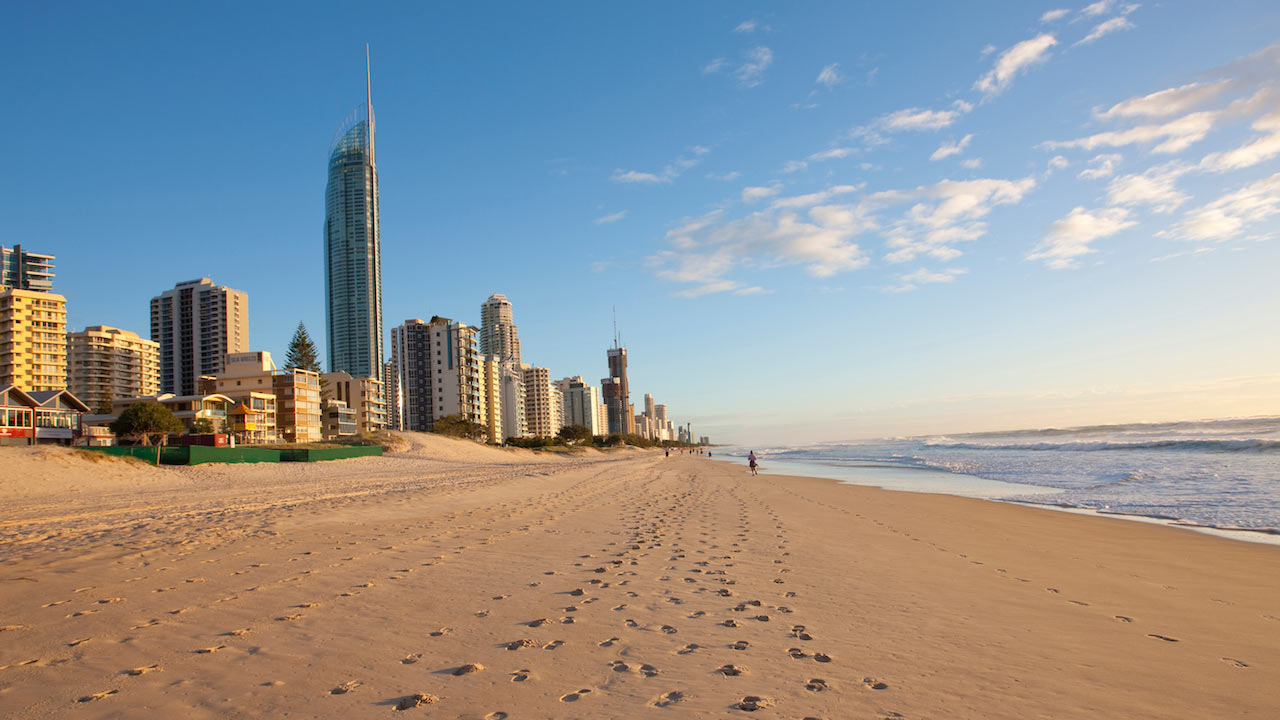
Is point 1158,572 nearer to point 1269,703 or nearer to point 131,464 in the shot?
point 1269,703

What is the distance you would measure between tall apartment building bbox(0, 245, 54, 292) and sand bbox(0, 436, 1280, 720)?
211m

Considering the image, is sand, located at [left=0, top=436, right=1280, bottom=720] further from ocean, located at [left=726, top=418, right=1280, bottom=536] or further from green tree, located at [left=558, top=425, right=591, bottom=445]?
green tree, located at [left=558, top=425, right=591, bottom=445]

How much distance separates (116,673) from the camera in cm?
486

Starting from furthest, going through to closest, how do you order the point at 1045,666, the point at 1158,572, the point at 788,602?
the point at 1158,572 → the point at 788,602 → the point at 1045,666

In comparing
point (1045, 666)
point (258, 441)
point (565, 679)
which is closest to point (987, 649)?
point (1045, 666)

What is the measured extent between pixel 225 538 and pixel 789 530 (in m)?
10.5

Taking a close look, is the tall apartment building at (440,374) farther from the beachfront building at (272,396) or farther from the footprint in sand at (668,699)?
the footprint in sand at (668,699)

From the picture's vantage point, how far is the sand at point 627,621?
14.6 ft

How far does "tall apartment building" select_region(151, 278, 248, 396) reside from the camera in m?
156

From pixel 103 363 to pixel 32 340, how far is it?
40520mm

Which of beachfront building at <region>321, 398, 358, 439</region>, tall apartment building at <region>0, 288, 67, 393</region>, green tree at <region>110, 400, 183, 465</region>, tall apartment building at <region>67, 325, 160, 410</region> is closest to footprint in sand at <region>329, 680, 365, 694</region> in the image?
green tree at <region>110, 400, 183, 465</region>

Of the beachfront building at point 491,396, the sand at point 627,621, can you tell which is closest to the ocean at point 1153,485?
the sand at point 627,621

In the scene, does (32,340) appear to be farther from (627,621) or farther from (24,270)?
(627,621)

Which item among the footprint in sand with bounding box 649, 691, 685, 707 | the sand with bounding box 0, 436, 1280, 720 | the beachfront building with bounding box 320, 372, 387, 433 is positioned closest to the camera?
the footprint in sand with bounding box 649, 691, 685, 707
